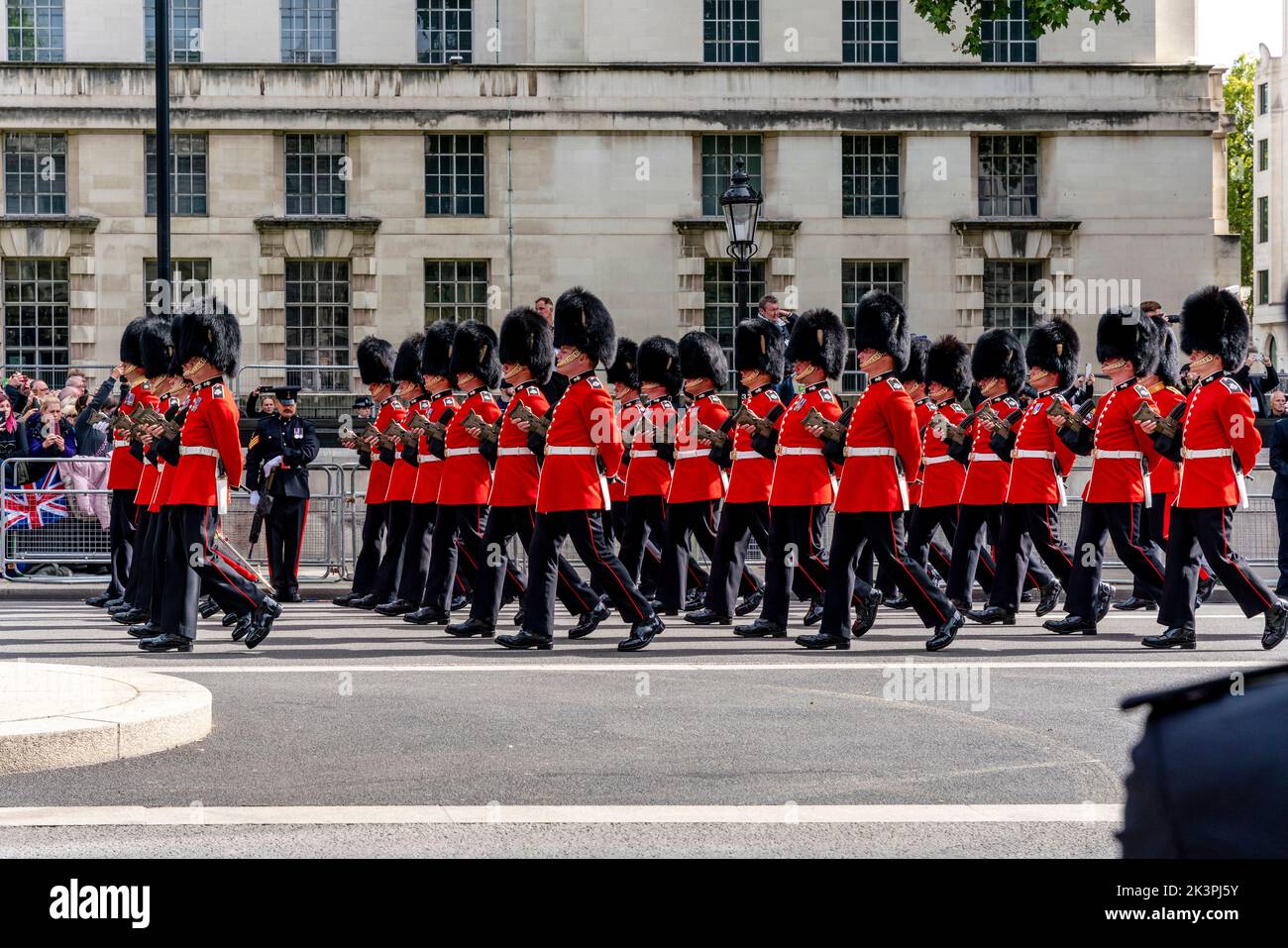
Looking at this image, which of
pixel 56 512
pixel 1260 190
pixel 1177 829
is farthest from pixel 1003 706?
pixel 1260 190

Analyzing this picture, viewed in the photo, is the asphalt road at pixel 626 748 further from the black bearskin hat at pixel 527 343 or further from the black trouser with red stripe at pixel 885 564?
the black bearskin hat at pixel 527 343

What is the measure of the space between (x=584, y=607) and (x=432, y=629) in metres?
1.24

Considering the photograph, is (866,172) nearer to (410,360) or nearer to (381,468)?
(410,360)

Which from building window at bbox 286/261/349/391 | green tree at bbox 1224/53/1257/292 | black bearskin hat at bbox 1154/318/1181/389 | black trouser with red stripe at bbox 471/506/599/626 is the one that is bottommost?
black trouser with red stripe at bbox 471/506/599/626

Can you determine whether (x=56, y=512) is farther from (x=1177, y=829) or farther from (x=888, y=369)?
(x=1177, y=829)

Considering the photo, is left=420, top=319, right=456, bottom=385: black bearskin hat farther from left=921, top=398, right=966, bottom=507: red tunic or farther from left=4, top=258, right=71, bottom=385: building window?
left=4, top=258, right=71, bottom=385: building window

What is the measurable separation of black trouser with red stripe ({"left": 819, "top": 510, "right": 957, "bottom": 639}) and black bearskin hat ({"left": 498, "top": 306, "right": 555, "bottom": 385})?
224 centimetres

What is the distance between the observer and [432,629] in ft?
42.2

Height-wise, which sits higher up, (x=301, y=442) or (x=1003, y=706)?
(x=301, y=442)

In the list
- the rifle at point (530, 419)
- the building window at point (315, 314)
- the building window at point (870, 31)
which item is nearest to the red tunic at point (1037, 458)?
the rifle at point (530, 419)

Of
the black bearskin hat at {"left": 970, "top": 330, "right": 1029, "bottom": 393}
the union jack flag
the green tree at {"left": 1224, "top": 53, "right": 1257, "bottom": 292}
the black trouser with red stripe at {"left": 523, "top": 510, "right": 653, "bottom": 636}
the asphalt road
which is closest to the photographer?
the asphalt road

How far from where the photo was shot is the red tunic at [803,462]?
39.7 feet

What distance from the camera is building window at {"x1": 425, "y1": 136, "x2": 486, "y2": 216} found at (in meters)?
33.3

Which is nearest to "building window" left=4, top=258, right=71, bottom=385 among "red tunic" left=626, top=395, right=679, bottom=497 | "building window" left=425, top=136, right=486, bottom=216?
"building window" left=425, top=136, right=486, bottom=216
